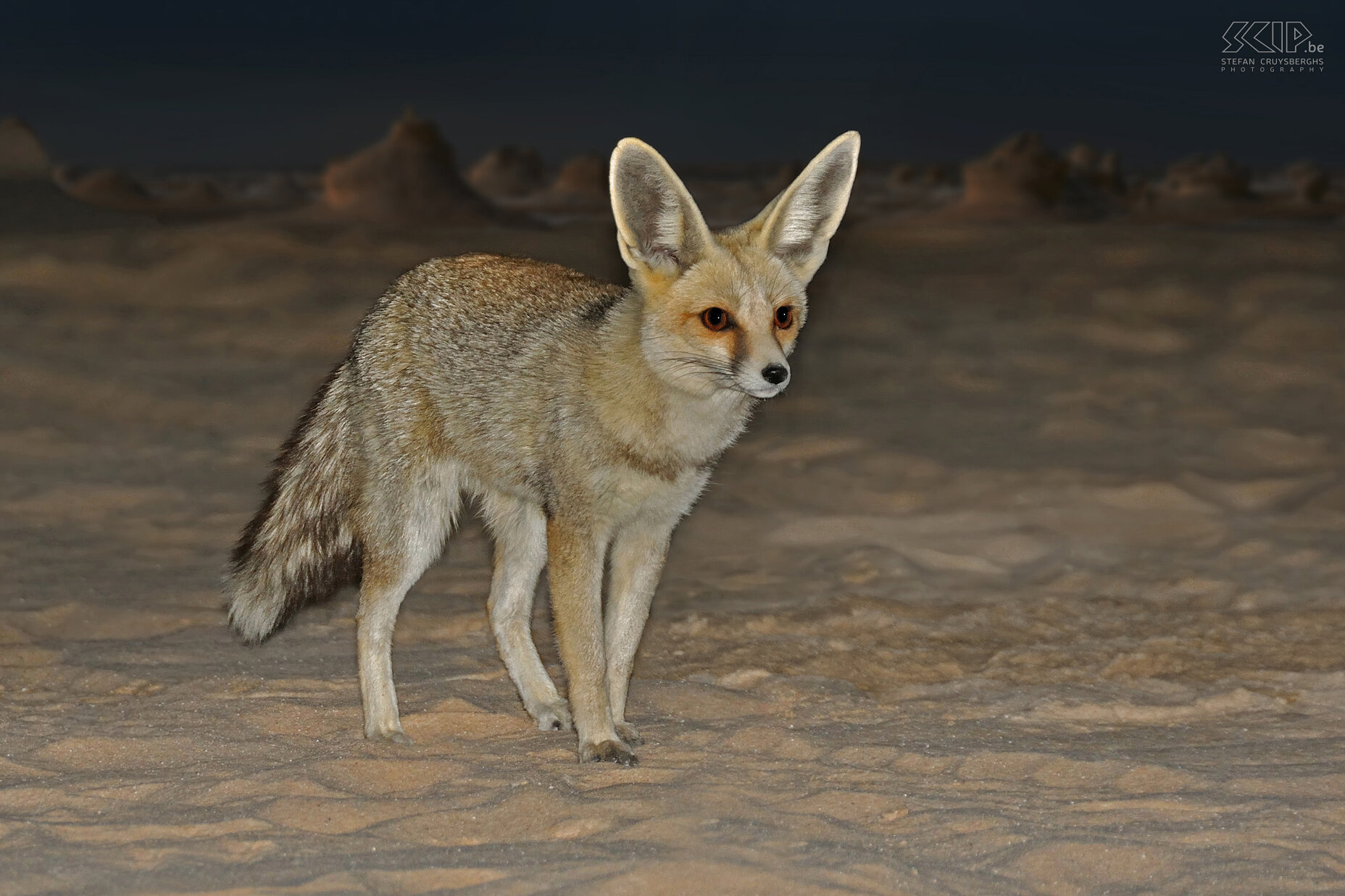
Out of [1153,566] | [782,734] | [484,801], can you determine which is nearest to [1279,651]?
[1153,566]

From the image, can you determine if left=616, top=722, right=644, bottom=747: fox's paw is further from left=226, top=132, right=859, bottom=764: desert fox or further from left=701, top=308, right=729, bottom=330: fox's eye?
left=701, top=308, right=729, bottom=330: fox's eye

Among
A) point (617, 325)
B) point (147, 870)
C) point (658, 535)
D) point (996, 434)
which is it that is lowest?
point (996, 434)

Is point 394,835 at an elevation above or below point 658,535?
below

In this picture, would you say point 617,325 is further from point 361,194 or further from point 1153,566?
point 361,194

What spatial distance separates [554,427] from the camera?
3.80 m

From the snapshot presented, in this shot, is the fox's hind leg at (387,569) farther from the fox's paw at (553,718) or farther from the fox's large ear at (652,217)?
the fox's large ear at (652,217)

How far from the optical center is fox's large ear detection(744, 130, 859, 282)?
12.0ft

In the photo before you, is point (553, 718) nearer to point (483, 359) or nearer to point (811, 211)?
point (483, 359)

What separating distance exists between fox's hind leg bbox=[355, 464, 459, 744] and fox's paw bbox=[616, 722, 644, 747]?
59 centimetres

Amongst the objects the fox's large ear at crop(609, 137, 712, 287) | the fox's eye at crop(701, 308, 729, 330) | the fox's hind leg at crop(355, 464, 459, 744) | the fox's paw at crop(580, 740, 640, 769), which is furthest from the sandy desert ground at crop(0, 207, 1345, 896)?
the fox's large ear at crop(609, 137, 712, 287)

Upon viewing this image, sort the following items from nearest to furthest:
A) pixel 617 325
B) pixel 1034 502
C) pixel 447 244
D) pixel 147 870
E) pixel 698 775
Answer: pixel 147 870, pixel 698 775, pixel 617 325, pixel 1034 502, pixel 447 244

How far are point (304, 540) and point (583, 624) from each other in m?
1.05

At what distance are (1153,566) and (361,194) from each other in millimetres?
11705

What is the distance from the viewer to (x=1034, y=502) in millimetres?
7000
